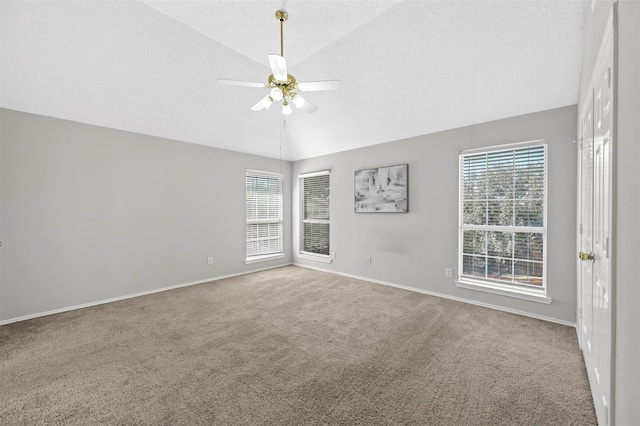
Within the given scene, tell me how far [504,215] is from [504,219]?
52 mm

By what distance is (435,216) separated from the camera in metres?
3.99

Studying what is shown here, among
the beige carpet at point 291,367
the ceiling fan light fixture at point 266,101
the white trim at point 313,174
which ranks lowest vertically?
the beige carpet at point 291,367

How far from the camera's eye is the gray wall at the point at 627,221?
866 mm

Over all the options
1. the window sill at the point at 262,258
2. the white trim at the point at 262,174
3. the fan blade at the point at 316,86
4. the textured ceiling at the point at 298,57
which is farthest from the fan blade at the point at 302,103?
the window sill at the point at 262,258

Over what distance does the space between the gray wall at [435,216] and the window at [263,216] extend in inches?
31.2

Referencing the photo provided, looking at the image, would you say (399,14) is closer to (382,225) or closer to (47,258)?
(382,225)

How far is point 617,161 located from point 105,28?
3843mm

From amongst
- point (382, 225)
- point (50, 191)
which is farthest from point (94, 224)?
point (382, 225)

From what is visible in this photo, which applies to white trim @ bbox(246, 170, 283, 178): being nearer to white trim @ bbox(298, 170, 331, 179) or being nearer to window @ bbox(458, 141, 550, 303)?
white trim @ bbox(298, 170, 331, 179)

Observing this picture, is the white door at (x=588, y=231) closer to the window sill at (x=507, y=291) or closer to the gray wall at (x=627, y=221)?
the gray wall at (x=627, y=221)

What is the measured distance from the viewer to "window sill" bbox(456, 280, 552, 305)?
3143 millimetres

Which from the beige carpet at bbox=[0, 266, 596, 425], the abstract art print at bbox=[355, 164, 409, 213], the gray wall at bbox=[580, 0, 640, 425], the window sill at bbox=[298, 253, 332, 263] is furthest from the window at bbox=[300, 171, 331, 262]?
the gray wall at bbox=[580, 0, 640, 425]

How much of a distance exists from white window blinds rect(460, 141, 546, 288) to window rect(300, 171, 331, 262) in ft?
8.49

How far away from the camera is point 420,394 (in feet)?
6.21
